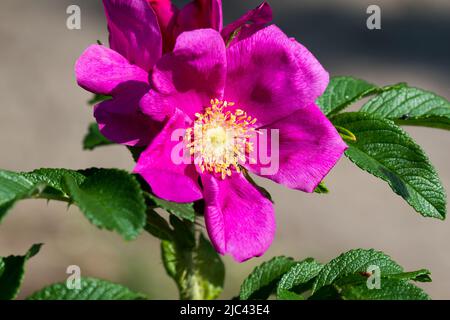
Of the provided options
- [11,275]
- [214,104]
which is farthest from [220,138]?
[11,275]

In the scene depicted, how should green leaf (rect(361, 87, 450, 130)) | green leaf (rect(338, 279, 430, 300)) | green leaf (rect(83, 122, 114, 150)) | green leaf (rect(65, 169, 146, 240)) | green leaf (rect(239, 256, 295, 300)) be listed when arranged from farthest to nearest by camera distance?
1. green leaf (rect(83, 122, 114, 150))
2. green leaf (rect(361, 87, 450, 130))
3. green leaf (rect(239, 256, 295, 300))
4. green leaf (rect(338, 279, 430, 300))
5. green leaf (rect(65, 169, 146, 240))

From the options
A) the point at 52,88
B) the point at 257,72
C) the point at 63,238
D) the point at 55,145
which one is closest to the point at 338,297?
the point at 257,72

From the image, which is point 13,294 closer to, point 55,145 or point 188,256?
point 188,256

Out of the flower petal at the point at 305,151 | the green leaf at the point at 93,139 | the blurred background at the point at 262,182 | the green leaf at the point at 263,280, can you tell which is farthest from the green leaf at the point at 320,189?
the blurred background at the point at 262,182

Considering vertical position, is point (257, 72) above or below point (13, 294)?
above

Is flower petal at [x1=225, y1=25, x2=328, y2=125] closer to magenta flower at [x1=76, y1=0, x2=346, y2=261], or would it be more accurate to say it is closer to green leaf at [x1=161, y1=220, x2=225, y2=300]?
magenta flower at [x1=76, y1=0, x2=346, y2=261]

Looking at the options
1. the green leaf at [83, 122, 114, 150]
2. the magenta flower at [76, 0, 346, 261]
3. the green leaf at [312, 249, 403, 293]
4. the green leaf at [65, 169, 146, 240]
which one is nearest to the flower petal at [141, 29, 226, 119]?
the magenta flower at [76, 0, 346, 261]
